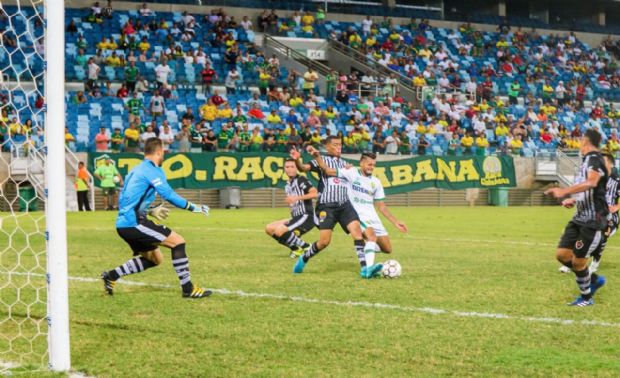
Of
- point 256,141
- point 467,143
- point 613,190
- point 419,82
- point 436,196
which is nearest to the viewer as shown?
point 613,190

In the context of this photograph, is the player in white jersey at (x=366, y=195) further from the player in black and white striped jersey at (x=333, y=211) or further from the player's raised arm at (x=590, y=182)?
the player's raised arm at (x=590, y=182)

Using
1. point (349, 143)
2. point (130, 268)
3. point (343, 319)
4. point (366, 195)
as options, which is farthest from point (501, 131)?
point (343, 319)

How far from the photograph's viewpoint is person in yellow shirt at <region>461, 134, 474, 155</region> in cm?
3869

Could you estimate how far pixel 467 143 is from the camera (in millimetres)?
39562

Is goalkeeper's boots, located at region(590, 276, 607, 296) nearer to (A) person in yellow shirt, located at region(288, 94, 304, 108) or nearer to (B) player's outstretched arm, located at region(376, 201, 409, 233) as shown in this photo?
(B) player's outstretched arm, located at region(376, 201, 409, 233)

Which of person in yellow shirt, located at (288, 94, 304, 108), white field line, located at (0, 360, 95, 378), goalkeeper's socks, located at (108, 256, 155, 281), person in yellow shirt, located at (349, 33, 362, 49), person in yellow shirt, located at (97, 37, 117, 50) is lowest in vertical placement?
white field line, located at (0, 360, 95, 378)

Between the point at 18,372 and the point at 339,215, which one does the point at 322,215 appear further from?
the point at 18,372

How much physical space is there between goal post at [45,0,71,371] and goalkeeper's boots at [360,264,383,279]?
6.20 metres

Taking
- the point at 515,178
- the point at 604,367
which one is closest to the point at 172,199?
the point at 604,367

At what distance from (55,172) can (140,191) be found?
368 cm

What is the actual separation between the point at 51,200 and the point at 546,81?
154 ft

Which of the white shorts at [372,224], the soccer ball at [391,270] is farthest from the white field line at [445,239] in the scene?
the soccer ball at [391,270]

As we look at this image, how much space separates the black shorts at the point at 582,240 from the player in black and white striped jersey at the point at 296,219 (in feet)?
18.9

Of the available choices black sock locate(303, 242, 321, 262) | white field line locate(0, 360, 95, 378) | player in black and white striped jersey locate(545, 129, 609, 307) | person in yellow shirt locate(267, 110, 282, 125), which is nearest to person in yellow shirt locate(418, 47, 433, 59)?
person in yellow shirt locate(267, 110, 282, 125)
